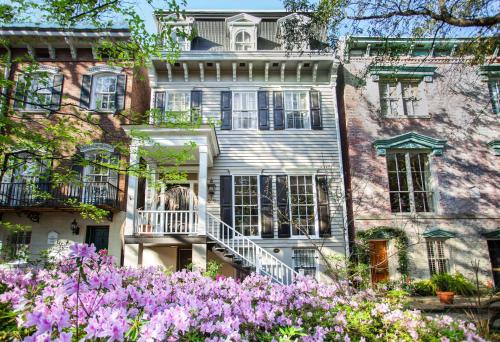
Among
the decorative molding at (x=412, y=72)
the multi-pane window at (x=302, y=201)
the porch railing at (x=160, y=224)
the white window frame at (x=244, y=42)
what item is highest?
the white window frame at (x=244, y=42)

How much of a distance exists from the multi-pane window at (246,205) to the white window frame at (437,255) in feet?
20.8

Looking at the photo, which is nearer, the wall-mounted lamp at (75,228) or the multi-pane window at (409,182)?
the wall-mounted lamp at (75,228)

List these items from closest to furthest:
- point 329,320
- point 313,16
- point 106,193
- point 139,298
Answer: point 139,298, point 329,320, point 313,16, point 106,193

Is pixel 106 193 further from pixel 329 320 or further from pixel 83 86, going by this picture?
pixel 329 320

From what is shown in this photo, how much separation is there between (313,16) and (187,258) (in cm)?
906

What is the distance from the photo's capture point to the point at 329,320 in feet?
7.72

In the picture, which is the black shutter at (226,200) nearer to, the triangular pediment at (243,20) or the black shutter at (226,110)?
the black shutter at (226,110)

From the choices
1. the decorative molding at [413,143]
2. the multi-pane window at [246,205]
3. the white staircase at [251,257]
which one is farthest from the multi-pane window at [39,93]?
the decorative molding at [413,143]

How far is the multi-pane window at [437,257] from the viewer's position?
38.2ft

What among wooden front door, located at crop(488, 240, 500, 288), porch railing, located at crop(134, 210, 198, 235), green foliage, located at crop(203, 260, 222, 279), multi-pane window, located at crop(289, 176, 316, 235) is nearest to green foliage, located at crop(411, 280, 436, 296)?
wooden front door, located at crop(488, 240, 500, 288)

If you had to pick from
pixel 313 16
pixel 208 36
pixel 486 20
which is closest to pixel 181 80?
pixel 208 36

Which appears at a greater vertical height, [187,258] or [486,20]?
[486,20]

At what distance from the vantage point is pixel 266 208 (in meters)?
11.9

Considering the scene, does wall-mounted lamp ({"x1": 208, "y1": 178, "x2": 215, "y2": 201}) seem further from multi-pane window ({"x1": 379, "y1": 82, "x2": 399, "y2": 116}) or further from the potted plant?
the potted plant
